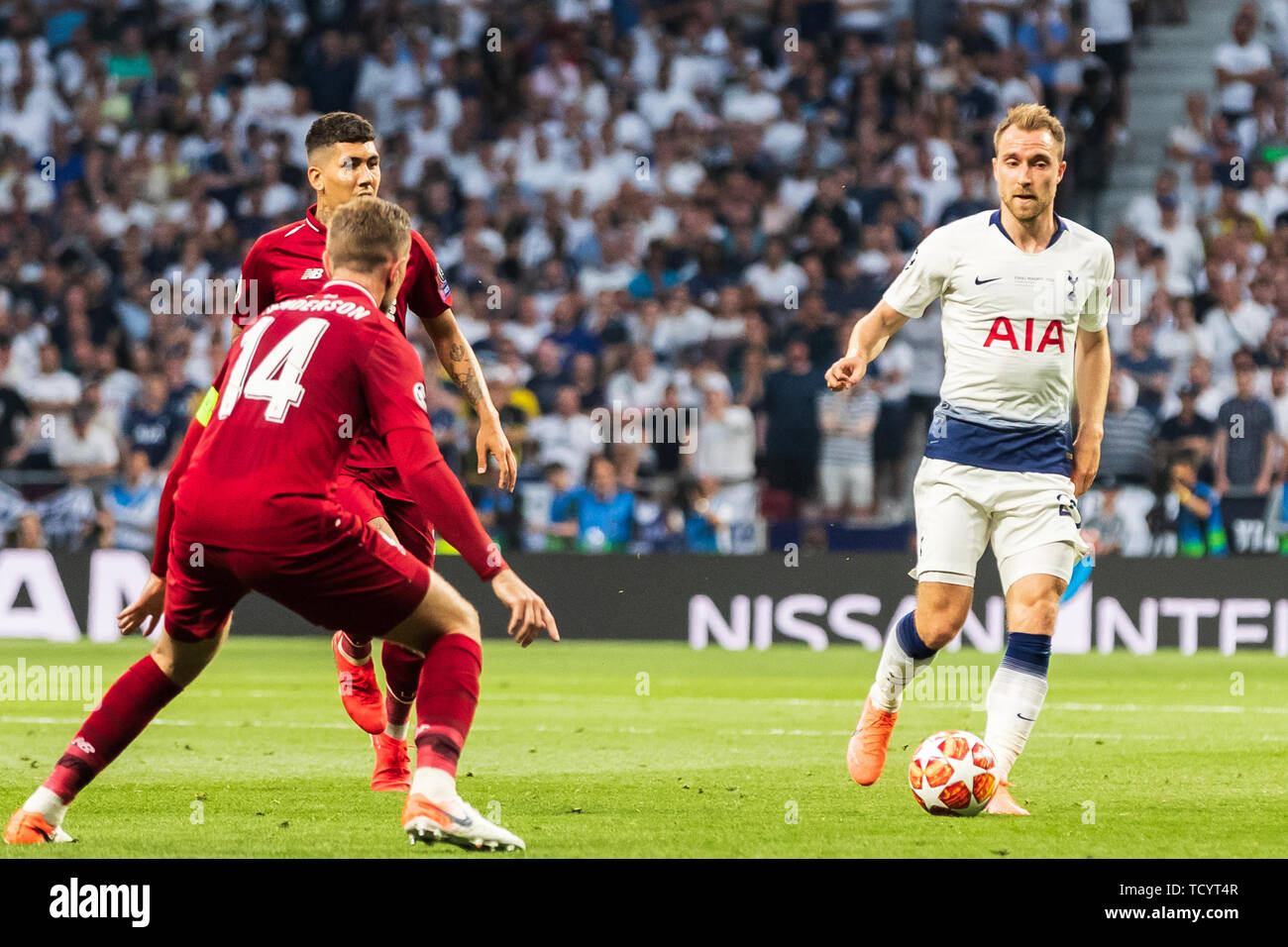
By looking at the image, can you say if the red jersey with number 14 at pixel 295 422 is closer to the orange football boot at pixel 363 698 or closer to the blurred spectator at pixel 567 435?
the orange football boot at pixel 363 698

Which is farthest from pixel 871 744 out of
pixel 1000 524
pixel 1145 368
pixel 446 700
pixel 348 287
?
pixel 1145 368

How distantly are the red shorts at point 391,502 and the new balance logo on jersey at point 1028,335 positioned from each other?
226cm

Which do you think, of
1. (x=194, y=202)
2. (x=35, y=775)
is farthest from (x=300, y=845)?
(x=194, y=202)

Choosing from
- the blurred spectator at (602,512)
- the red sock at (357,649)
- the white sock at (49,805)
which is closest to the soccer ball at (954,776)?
the red sock at (357,649)

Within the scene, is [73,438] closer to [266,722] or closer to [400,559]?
[266,722]

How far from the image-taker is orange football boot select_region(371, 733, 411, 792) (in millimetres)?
7160

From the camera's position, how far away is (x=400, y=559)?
5293 millimetres

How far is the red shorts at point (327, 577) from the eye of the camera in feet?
17.0

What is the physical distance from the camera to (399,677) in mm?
6969

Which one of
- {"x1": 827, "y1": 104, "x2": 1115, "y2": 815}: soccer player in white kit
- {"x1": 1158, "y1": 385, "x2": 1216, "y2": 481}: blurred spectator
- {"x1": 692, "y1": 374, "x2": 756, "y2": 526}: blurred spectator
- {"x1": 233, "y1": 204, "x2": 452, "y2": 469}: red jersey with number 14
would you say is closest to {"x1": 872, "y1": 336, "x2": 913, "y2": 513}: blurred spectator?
{"x1": 692, "y1": 374, "x2": 756, "y2": 526}: blurred spectator

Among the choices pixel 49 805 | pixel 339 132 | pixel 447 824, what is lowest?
pixel 49 805

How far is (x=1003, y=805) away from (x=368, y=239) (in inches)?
122

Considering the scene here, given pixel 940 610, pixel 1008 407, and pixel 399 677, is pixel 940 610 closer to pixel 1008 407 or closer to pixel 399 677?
pixel 1008 407

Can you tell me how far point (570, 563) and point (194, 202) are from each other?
675cm
